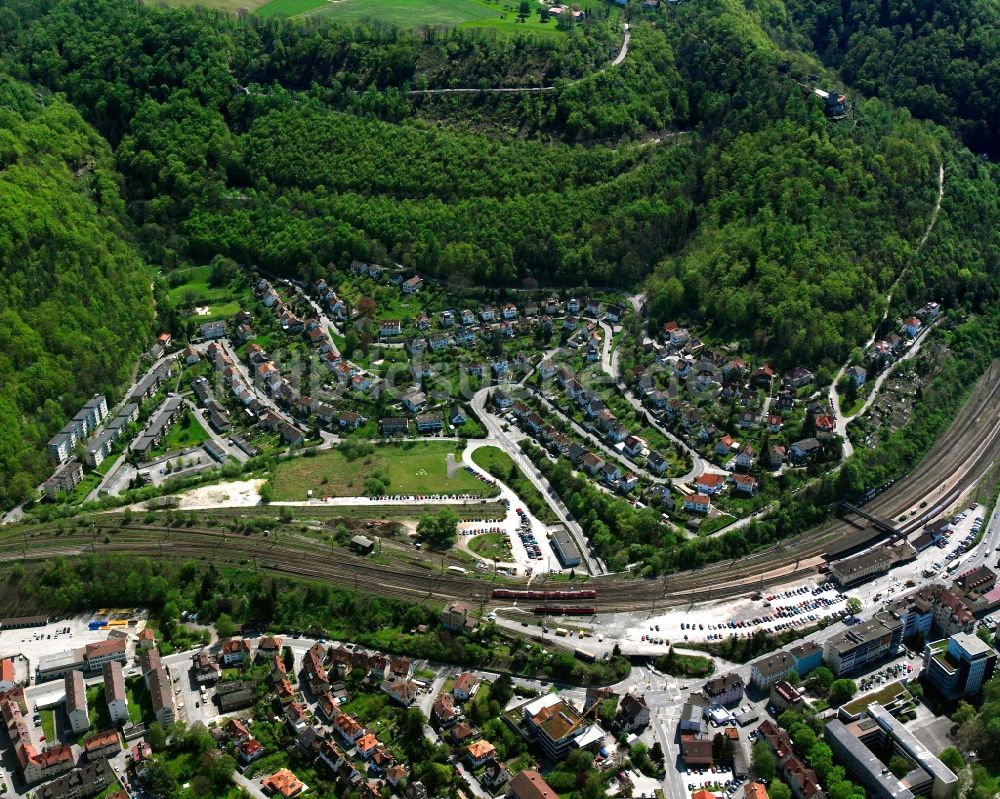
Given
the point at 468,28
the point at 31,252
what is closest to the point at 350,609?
the point at 31,252

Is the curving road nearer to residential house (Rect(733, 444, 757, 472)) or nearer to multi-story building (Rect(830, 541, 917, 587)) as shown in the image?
residential house (Rect(733, 444, 757, 472))

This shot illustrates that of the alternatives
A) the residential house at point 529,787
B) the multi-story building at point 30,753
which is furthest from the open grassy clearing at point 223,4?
the residential house at point 529,787

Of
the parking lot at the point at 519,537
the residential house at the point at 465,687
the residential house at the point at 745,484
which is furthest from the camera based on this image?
the residential house at the point at 745,484

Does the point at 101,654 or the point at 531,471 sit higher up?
the point at 531,471

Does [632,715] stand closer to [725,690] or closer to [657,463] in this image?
[725,690]

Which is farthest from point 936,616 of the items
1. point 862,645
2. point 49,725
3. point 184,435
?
point 184,435

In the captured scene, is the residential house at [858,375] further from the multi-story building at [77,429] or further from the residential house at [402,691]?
the multi-story building at [77,429]

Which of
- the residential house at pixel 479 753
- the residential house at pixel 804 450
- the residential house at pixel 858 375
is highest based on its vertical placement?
the residential house at pixel 858 375

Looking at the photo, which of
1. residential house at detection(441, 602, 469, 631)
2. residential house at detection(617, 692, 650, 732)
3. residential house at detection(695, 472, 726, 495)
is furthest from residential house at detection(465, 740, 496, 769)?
residential house at detection(695, 472, 726, 495)
